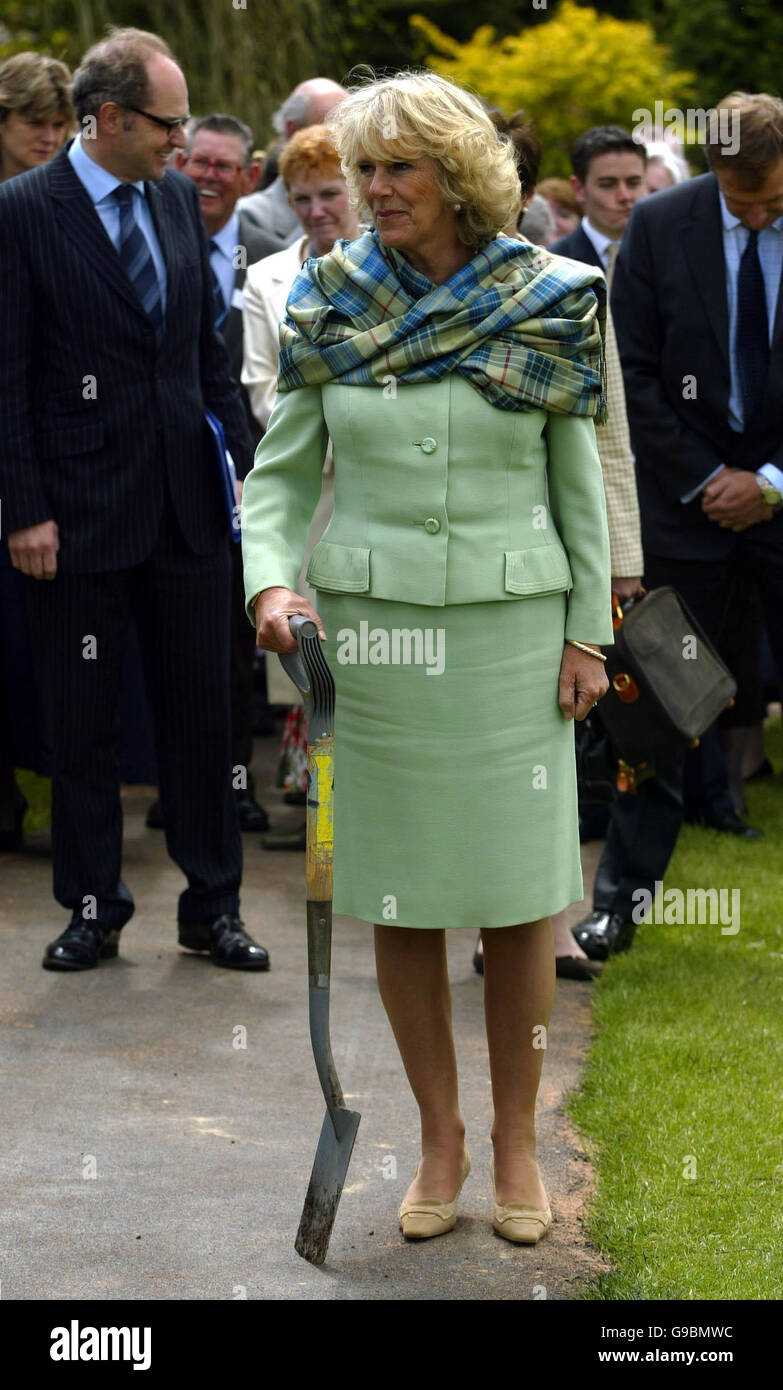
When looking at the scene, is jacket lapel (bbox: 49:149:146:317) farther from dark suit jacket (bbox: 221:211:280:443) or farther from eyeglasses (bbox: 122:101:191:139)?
dark suit jacket (bbox: 221:211:280:443)

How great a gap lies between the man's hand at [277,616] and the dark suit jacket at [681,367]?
268cm

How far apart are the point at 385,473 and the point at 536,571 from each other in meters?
0.33

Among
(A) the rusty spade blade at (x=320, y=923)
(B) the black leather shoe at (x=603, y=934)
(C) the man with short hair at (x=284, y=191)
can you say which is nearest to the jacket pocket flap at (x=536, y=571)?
(A) the rusty spade blade at (x=320, y=923)

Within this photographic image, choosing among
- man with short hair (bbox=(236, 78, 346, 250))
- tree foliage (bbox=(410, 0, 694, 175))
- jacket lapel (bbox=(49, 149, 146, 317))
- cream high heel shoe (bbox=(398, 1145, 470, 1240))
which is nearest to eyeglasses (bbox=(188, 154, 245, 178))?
man with short hair (bbox=(236, 78, 346, 250))

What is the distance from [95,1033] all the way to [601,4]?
91.4 feet

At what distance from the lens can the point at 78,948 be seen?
5230 mm

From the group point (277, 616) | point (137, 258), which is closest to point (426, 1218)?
point (277, 616)

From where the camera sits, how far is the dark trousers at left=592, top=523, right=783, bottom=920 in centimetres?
546

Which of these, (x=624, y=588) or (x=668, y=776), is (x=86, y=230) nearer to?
(x=624, y=588)

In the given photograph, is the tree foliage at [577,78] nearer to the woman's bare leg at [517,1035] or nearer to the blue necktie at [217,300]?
the blue necktie at [217,300]

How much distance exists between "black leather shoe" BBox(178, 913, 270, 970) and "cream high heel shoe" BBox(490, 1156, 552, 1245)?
1796 mm

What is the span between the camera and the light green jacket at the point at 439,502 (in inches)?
133

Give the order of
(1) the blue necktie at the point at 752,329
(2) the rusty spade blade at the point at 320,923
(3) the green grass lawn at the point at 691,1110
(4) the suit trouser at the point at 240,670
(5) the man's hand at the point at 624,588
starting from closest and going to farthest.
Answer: (2) the rusty spade blade at the point at 320,923 < (3) the green grass lawn at the point at 691,1110 < (5) the man's hand at the point at 624,588 < (1) the blue necktie at the point at 752,329 < (4) the suit trouser at the point at 240,670

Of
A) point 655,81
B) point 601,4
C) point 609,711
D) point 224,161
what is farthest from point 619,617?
point 601,4
